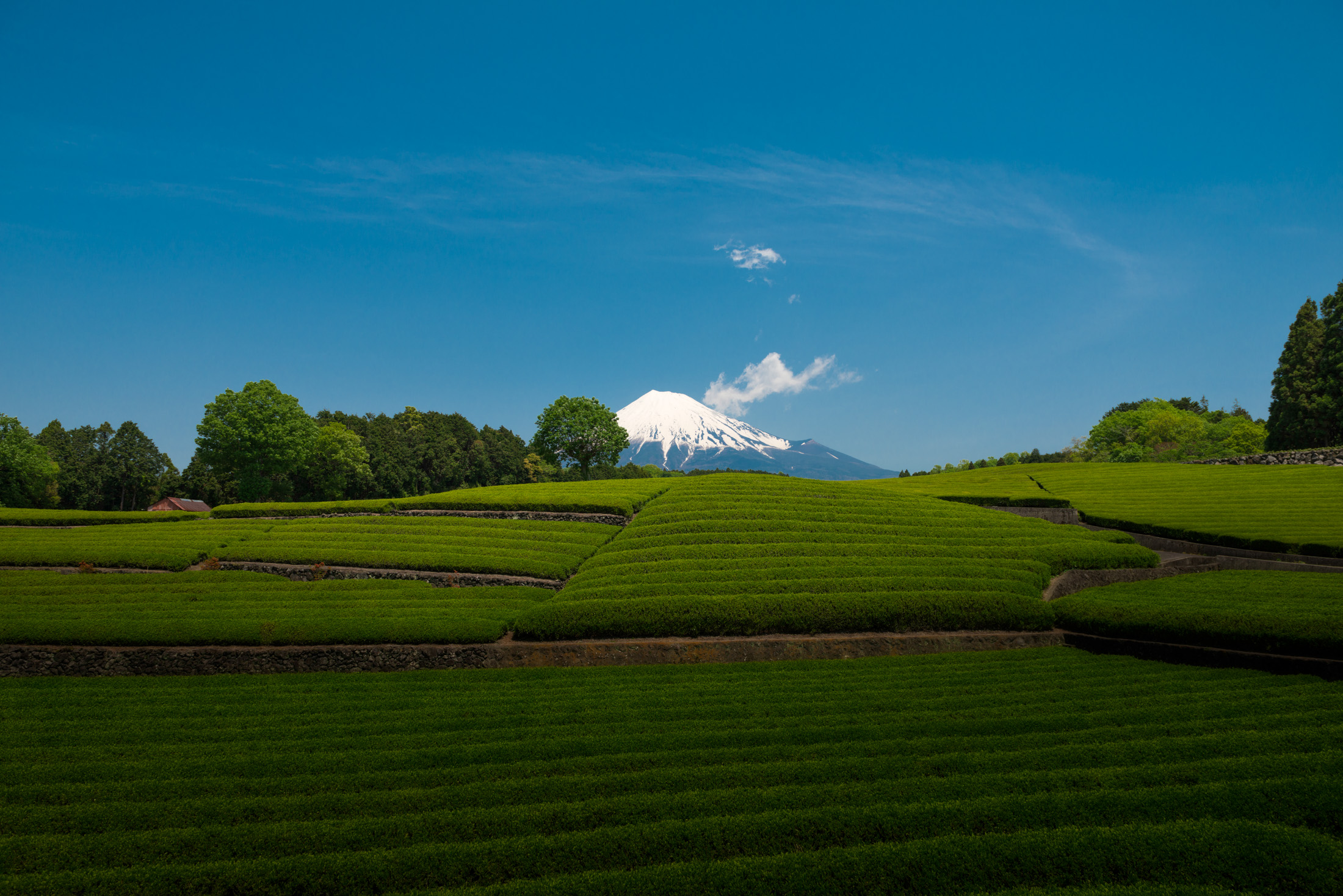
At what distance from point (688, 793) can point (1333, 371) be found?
6830 centimetres

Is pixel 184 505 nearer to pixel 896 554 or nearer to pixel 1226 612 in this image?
pixel 896 554

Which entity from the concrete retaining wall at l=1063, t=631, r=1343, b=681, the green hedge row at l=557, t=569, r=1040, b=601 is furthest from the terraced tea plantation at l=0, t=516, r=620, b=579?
the concrete retaining wall at l=1063, t=631, r=1343, b=681

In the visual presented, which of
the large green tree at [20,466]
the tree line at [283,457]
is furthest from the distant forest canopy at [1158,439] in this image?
the large green tree at [20,466]

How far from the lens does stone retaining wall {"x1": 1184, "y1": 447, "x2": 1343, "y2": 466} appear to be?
39062 mm

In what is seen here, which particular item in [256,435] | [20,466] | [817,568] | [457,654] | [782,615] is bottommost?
[457,654]

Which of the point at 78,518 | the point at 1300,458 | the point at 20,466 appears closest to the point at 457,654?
the point at 78,518

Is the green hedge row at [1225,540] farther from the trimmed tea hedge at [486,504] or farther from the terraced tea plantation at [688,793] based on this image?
the trimmed tea hedge at [486,504]

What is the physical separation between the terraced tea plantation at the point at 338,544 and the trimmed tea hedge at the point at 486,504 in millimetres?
1971

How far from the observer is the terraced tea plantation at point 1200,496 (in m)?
22.0

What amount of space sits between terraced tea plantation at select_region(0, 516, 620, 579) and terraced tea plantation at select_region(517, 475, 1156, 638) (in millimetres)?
2271

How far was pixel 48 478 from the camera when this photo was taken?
5738cm

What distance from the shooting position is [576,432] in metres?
60.3

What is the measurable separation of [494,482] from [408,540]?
6556 centimetres

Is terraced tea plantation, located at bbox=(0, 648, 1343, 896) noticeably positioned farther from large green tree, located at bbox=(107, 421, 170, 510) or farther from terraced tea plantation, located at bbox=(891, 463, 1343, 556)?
large green tree, located at bbox=(107, 421, 170, 510)
